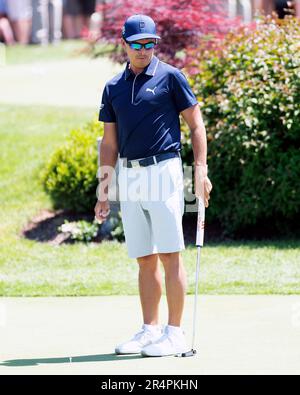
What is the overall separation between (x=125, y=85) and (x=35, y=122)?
905cm

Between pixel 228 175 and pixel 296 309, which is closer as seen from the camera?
pixel 296 309

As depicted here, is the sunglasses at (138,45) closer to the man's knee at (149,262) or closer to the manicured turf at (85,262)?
the man's knee at (149,262)

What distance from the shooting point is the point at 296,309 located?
795 centimetres

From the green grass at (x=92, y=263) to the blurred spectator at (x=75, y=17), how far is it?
1951 centimetres

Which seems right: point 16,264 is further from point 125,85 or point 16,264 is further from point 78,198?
point 125,85

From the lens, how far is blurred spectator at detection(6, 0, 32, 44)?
98.3 feet

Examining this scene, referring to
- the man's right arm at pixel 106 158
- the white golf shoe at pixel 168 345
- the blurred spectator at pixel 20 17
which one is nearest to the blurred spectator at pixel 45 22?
the blurred spectator at pixel 20 17

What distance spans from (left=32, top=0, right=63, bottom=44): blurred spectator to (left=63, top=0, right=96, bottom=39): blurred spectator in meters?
1.52

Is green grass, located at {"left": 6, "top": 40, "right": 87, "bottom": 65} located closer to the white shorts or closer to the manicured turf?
the manicured turf

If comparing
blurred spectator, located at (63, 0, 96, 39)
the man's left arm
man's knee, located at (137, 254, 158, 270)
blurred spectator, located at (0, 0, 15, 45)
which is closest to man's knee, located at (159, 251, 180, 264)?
man's knee, located at (137, 254, 158, 270)

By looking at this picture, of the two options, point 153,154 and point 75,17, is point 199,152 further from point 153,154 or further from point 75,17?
point 75,17

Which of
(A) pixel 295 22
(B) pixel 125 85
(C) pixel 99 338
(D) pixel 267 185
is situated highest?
(A) pixel 295 22

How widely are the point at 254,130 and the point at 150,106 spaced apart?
399 centimetres
